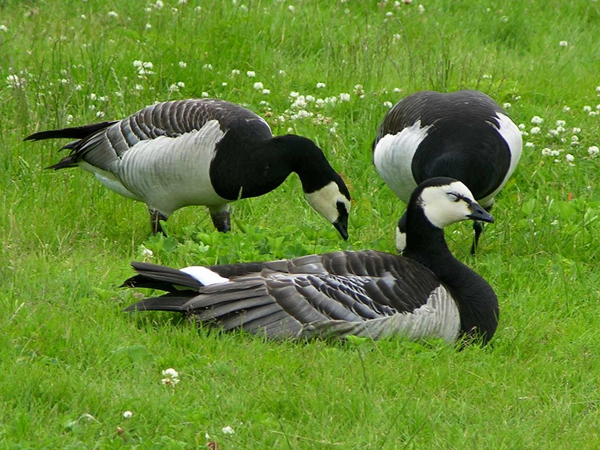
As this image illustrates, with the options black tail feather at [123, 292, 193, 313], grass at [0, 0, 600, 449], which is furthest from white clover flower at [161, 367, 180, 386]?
black tail feather at [123, 292, 193, 313]

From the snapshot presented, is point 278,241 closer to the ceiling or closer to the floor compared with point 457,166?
closer to the floor

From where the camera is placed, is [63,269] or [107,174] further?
[107,174]

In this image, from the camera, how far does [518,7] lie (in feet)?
39.2

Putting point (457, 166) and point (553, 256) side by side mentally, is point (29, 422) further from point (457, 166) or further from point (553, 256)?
point (553, 256)

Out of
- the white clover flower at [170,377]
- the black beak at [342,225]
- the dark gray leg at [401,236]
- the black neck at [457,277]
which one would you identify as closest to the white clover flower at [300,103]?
the black beak at [342,225]

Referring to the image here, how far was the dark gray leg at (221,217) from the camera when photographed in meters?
7.46

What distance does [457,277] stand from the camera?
578 centimetres

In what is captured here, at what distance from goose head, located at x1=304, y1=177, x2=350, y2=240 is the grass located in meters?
0.12

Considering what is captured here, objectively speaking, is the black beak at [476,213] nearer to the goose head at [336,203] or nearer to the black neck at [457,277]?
the black neck at [457,277]

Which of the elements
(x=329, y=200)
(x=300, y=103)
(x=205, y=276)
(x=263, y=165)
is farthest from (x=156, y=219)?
(x=300, y=103)

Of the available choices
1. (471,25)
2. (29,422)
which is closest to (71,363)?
(29,422)

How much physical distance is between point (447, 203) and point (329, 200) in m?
1.36

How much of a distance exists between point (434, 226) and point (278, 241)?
1.11 metres

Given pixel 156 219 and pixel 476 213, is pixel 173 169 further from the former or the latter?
pixel 476 213
